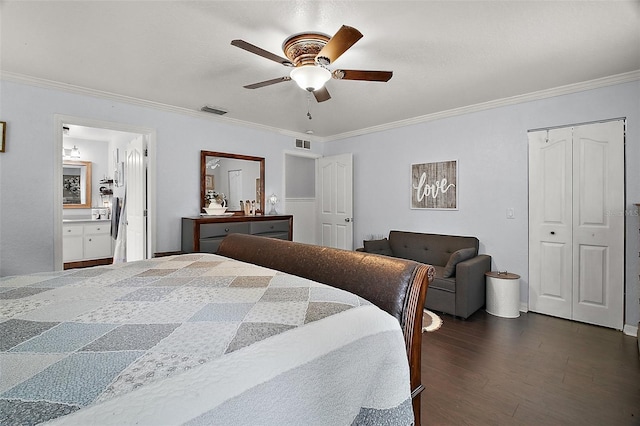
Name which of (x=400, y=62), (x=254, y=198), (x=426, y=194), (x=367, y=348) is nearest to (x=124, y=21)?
(x=400, y=62)

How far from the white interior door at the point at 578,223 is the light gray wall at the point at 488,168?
78mm

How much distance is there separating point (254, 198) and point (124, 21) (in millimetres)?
2982

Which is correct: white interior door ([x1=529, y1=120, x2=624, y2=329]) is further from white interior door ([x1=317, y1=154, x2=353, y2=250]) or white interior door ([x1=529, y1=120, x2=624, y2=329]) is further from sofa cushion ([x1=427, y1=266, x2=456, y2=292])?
white interior door ([x1=317, y1=154, x2=353, y2=250])

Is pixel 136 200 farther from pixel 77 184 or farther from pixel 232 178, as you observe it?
pixel 77 184

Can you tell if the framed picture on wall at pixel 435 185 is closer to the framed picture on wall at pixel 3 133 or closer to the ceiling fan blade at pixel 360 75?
the ceiling fan blade at pixel 360 75

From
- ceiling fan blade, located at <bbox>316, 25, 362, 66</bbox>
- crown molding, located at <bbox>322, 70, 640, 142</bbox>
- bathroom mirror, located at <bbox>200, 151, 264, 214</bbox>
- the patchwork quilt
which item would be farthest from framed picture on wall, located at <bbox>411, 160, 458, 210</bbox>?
the patchwork quilt

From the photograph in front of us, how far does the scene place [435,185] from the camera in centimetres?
424

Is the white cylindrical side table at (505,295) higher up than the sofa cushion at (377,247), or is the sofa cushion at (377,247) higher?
the sofa cushion at (377,247)

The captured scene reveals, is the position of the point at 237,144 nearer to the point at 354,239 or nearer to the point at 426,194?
the point at 354,239

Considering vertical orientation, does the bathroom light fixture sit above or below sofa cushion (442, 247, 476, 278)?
above

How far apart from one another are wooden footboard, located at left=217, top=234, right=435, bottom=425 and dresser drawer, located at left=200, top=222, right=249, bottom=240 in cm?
212

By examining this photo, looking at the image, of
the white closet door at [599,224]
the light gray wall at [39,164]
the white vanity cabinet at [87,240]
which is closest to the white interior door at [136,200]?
the light gray wall at [39,164]

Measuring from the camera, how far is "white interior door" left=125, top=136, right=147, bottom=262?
3.78 meters

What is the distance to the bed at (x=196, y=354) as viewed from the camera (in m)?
0.63
